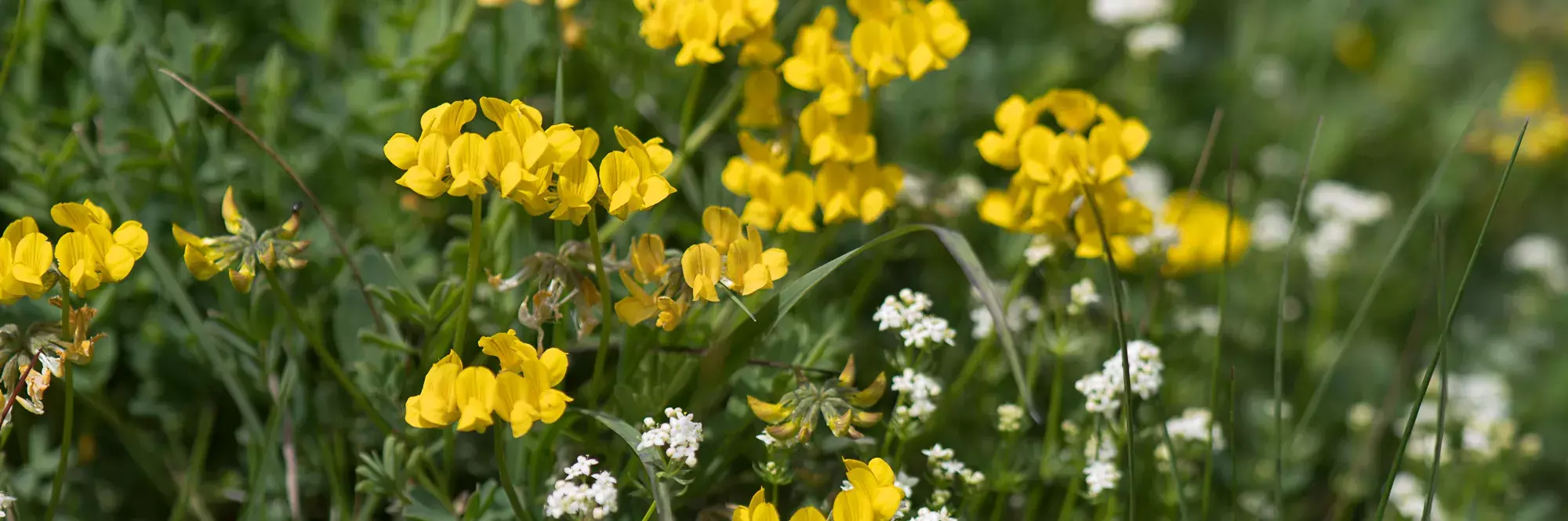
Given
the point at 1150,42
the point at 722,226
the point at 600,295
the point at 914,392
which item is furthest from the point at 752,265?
the point at 1150,42

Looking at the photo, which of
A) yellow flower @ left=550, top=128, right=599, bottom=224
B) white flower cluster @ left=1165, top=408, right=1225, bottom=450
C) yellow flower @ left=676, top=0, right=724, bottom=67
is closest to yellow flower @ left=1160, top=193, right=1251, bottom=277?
white flower cluster @ left=1165, top=408, right=1225, bottom=450

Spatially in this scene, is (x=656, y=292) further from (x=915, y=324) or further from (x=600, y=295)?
(x=915, y=324)

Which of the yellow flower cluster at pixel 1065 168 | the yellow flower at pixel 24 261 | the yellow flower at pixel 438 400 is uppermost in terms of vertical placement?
the yellow flower cluster at pixel 1065 168

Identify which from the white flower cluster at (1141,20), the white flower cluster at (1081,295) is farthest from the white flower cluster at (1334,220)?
the white flower cluster at (1081,295)

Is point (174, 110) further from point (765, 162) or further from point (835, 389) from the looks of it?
point (835, 389)

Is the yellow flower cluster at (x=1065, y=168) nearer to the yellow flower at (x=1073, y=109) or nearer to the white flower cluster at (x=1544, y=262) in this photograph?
the yellow flower at (x=1073, y=109)

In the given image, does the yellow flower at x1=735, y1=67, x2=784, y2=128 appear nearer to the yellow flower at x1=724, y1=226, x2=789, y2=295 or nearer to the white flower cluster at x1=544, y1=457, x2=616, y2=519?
the yellow flower at x1=724, y1=226, x2=789, y2=295
